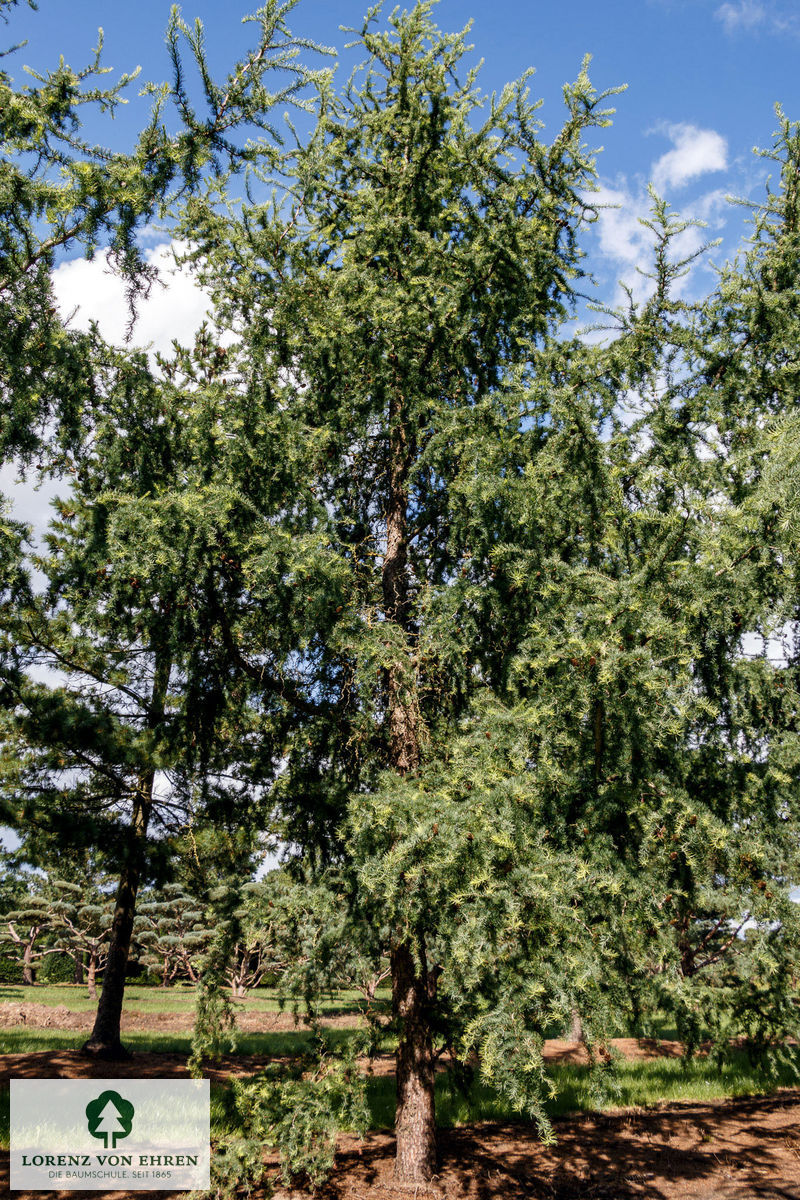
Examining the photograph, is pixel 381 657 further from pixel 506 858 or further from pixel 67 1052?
pixel 67 1052

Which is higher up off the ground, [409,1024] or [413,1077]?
[409,1024]

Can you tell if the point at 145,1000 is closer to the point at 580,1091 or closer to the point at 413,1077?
the point at 580,1091

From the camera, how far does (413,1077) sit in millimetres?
6586

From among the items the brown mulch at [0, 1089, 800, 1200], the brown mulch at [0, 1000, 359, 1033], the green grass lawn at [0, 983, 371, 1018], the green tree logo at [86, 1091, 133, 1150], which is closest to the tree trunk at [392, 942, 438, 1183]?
the brown mulch at [0, 1089, 800, 1200]

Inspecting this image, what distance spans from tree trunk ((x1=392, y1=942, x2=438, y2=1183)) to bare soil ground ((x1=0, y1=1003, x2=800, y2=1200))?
206mm

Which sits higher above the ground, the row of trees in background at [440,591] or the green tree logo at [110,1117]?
the row of trees in background at [440,591]

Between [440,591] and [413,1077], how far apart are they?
4.41m

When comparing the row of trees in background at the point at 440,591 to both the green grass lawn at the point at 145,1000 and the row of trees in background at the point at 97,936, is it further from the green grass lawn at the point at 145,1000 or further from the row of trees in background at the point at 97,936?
the green grass lawn at the point at 145,1000

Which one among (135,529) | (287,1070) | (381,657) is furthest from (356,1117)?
(135,529)

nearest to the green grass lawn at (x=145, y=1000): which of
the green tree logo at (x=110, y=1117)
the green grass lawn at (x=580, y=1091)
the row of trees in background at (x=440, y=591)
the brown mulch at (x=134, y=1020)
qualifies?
the brown mulch at (x=134, y=1020)

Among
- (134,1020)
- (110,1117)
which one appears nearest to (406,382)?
(110,1117)

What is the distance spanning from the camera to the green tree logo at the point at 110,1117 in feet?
21.7

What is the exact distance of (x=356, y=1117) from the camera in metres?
5.96

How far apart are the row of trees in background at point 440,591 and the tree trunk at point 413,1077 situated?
0.12ft
